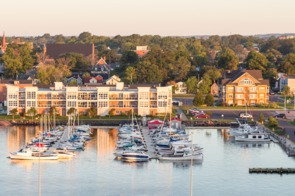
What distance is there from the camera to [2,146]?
26.8 meters

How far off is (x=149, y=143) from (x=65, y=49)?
34831 millimetres

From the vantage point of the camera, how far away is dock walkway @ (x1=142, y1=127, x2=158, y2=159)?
2490 cm

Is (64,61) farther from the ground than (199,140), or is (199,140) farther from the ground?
(64,61)

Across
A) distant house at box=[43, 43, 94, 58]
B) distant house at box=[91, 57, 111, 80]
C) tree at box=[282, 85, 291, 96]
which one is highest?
distant house at box=[43, 43, 94, 58]

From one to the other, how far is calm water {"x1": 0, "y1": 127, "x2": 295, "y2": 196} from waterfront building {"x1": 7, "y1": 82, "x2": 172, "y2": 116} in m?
8.02

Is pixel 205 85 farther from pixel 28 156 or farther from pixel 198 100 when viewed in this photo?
pixel 28 156

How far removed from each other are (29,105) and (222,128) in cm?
866

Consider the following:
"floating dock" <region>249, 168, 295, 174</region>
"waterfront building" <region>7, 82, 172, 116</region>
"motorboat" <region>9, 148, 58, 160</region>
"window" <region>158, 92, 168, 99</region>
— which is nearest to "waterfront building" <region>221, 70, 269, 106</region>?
"window" <region>158, 92, 168, 99</region>

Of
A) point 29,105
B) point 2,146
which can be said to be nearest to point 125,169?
point 2,146

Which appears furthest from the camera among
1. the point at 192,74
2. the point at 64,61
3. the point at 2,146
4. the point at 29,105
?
the point at 64,61

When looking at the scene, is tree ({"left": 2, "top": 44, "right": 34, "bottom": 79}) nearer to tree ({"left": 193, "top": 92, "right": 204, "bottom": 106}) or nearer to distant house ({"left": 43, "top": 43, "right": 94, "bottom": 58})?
distant house ({"left": 43, "top": 43, "right": 94, "bottom": 58})

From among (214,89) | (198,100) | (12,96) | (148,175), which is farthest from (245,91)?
(148,175)

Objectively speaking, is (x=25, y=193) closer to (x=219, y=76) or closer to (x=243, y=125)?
(x=243, y=125)

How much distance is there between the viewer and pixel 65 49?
61.1 m
